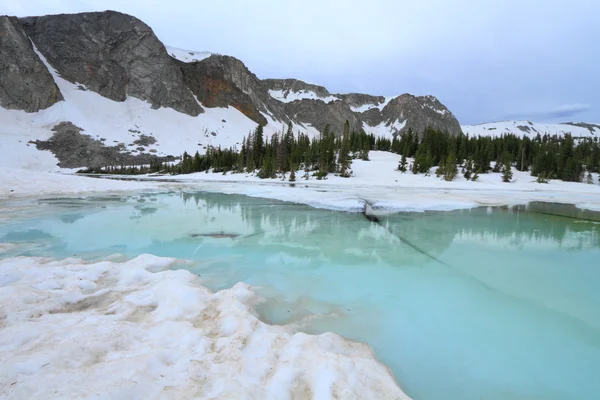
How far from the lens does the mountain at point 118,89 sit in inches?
2982

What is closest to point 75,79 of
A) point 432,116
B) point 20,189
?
point 20,189

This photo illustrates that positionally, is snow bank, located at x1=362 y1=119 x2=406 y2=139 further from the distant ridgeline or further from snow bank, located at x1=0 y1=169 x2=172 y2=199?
snow bank, located at x1=0 y1=169 x2=172 y2=199

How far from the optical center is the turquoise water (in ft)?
10.0

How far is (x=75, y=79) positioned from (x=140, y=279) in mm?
117799

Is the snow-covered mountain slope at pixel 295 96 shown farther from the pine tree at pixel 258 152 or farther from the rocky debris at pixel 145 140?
the pine tree at pixel 258 152

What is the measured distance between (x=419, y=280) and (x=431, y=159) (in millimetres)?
46047

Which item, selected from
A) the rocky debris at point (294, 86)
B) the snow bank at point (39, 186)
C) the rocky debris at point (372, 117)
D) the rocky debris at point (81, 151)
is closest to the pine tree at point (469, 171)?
the snow bank at point (39, 186)

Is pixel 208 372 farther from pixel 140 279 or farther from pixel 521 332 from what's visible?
pixel 521 332

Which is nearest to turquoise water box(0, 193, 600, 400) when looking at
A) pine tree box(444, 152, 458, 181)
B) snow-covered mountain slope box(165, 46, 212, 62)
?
pine tree box(444, 152, 458, 181)

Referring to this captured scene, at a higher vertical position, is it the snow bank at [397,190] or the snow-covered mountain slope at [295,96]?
the snow-covered mountain slope at [295,96]

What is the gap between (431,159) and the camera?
1837 inches

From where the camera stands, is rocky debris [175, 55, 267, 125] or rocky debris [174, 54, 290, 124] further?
rocky debris [174, 54, 290, 124]

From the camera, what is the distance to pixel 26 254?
606 cm

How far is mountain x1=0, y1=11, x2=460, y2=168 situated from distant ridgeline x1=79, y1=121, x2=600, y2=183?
21939 millimetres
